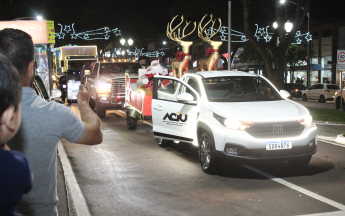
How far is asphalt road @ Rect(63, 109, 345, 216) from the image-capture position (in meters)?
5.72

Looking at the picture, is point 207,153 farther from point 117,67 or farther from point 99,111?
point 117,67

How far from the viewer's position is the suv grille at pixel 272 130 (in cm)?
719

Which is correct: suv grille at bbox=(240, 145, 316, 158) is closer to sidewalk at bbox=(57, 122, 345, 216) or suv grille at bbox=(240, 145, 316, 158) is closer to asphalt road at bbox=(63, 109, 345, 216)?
asphalt road at bbox=(63, 109, 345, 216)

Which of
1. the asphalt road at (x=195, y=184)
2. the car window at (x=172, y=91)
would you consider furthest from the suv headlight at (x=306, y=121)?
the car window at (x=172, y=91)

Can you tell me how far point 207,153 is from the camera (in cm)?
773

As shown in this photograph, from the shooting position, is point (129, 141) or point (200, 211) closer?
point (200, 211)

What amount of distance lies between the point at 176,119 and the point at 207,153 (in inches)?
53.9

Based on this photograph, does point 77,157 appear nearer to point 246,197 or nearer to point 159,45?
point 246,197

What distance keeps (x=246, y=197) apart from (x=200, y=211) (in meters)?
0.94

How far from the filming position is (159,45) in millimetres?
98875

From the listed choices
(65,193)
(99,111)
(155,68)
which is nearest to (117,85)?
(99,111)

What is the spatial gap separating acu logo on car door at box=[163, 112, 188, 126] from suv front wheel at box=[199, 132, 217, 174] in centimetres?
78

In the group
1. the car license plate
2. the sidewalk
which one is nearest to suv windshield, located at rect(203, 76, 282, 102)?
the car license plate

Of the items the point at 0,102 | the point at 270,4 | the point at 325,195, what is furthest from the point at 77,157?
the point at 270,4
